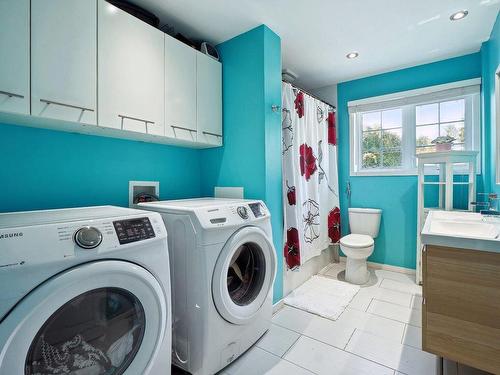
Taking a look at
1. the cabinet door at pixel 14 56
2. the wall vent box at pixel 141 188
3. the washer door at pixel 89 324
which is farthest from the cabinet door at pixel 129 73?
the washer door at pixel 89 324

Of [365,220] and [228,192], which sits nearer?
[228,192]

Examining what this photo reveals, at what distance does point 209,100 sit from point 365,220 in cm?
212

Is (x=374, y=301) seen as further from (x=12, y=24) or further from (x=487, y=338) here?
(x=12, y=24)

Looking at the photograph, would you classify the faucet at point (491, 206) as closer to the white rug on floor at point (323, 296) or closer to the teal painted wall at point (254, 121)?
the white rug on floor at point (323, 296)

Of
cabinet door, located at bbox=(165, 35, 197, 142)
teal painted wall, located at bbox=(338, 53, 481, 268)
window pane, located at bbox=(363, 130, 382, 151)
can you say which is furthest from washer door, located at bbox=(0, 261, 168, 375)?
window pane, located at bbox=(363, 130, 382, 151)

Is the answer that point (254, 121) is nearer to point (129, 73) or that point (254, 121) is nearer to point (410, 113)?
point (129, 73)

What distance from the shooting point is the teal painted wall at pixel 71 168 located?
50.3 inches

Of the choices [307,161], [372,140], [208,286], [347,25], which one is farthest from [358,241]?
[347,25]

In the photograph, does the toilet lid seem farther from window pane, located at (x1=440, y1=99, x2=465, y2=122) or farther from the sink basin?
window pane, located at (x1=440, y1=99, x2=465, y2=122)

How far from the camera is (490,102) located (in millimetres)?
2043

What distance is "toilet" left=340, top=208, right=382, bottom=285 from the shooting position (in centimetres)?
241

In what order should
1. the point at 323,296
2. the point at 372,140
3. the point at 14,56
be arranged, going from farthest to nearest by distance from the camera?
the point at 372,140, the point at 323,296, the point at 14,56

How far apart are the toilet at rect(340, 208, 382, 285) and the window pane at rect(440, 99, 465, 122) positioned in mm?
1186

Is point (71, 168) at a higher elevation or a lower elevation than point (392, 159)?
lower
